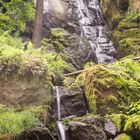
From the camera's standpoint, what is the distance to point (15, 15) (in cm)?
1427

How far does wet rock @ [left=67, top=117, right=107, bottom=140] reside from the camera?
25.5 feet

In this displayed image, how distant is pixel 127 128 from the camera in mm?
7867

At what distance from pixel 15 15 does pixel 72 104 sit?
6473mm

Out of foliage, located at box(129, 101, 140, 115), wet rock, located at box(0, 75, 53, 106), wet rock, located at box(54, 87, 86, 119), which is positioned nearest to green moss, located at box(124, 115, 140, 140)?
foliage, located at box(129, 101, 140, 115)

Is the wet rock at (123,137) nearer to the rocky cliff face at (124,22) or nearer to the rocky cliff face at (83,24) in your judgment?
the rocky cliff face at (83,24)

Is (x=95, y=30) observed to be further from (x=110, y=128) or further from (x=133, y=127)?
(x=133, y=127)

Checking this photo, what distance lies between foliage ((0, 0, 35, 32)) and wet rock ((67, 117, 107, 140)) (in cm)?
705

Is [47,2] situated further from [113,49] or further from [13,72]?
[13,72]

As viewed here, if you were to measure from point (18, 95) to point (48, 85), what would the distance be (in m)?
0.90

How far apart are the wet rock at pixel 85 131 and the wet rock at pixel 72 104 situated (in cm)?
127

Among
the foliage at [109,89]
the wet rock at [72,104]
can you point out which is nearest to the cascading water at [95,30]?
the foliage at [109,89]

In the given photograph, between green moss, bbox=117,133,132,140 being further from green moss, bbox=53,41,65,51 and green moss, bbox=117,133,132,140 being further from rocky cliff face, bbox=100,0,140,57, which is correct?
rocky cliff face, bbox=100,0,140,57

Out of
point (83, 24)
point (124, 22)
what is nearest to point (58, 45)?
point (83, 24)

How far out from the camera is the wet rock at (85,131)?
7.76 meters
